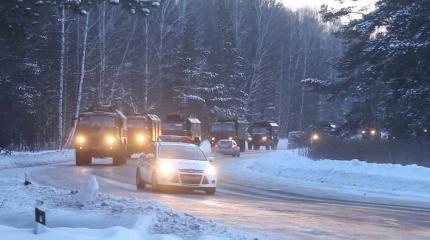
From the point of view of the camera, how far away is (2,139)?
44844 millimetres

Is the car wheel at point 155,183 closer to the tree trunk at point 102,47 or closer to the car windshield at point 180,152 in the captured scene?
the car windshield at point 180,152

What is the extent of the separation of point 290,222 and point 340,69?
31.1 meters

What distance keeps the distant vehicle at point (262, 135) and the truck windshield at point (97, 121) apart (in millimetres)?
39113

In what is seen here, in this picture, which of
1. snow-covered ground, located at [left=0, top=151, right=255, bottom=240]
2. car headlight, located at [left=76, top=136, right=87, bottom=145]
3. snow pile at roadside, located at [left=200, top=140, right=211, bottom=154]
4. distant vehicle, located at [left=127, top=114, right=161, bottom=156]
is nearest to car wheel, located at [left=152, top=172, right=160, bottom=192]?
snow-covered ground, located at [left=0, top=151, right=255, bottom=240]

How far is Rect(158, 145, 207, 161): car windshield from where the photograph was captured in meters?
22.8

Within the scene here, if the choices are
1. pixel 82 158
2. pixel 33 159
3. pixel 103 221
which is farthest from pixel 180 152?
pixel 33 159

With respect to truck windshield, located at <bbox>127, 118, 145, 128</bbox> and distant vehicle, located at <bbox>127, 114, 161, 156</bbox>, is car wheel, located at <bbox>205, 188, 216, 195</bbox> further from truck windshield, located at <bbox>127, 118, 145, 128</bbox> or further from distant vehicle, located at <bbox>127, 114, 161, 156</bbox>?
truck windshield, located at <bbox>127, 118, 145, 128</bbox>

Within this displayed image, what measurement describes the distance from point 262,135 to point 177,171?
55387 mm

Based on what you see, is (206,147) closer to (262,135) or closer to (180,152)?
(262,135)

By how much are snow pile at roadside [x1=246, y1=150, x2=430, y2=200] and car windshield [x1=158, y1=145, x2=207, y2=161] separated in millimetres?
5919

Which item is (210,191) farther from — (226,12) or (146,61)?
(226,12)

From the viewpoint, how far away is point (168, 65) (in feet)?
252

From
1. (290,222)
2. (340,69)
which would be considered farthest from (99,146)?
(290,222)

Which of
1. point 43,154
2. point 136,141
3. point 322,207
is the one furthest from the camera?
point 136,141
